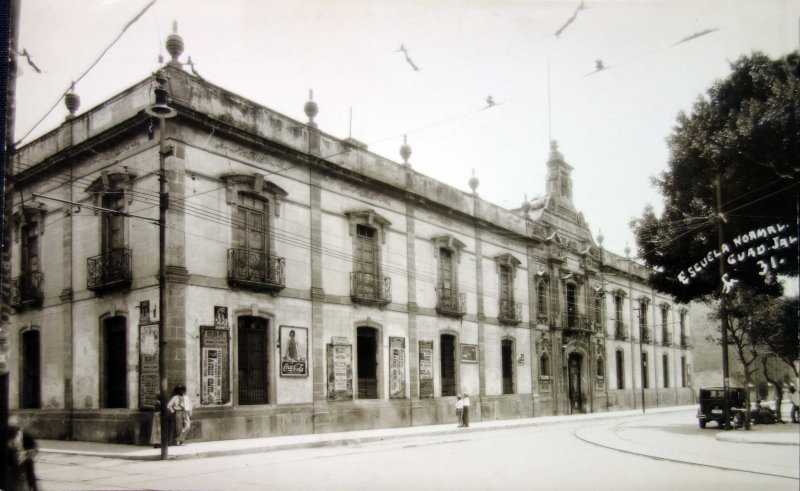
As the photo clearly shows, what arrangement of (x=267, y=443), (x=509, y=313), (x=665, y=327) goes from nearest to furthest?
(x=267, y=443), (x=509, y=313), (x=665, y=327)

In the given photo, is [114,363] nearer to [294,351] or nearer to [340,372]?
[294,351]

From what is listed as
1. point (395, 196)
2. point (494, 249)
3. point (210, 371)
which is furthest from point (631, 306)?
point (210, 371)

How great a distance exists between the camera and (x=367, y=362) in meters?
21.8

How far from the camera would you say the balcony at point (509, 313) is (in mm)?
28094

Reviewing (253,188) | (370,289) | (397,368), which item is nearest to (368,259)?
(370,289)

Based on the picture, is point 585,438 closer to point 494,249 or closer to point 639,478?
point 639,478

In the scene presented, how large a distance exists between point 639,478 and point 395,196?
14.9 m

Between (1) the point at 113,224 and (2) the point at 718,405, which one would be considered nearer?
(1) the point at 113,224

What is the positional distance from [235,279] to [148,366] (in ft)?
9.42

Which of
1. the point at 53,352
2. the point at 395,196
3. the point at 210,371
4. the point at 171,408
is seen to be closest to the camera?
the point at 171,408

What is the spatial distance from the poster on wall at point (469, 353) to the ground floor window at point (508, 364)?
217 centimetres

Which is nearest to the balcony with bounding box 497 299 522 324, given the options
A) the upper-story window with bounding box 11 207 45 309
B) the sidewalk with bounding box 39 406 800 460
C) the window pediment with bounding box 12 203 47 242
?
the sidewalk with bounding box 39 406 800 460

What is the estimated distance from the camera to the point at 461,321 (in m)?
25.9

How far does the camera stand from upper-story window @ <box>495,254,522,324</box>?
28.2 metres
